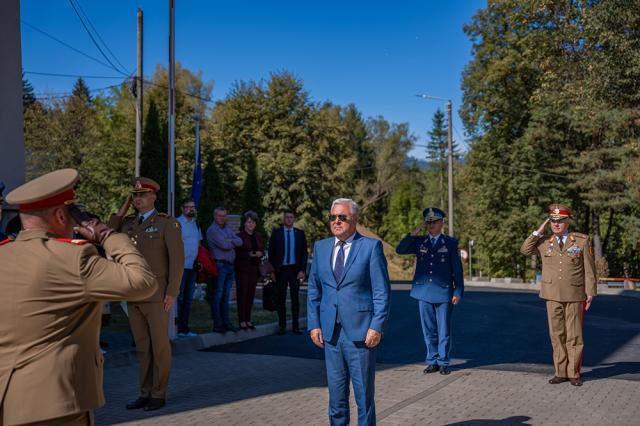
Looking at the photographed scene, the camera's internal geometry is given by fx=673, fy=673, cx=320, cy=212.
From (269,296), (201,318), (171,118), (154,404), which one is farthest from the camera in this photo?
(201,318)

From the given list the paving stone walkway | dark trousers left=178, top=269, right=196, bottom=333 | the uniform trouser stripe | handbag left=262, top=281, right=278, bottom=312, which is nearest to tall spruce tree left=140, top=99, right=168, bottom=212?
handbag left=262, top=281, right=278, bottom=312

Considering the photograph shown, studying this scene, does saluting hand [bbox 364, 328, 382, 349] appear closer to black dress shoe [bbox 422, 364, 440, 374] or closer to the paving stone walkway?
the paving stone walkway

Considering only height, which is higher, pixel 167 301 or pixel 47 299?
pixel 47 299

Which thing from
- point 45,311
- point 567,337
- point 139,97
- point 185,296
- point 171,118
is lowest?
point 567,337

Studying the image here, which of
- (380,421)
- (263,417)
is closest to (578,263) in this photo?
(380,421)

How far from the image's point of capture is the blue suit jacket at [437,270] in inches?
354

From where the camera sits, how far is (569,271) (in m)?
8.41

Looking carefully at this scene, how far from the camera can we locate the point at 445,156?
100500 millimetres

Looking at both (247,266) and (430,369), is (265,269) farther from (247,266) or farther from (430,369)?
(430,369)

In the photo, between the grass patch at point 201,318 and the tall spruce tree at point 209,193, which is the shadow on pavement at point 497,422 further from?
the tall spruce tree at point 209,193

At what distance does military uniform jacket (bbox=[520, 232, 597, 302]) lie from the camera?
837cm

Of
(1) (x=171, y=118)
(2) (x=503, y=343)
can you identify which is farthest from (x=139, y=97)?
(2) (x=503, y=343)

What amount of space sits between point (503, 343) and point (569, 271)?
3.33 meters

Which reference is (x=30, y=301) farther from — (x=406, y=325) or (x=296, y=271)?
(x=406, y=325)
